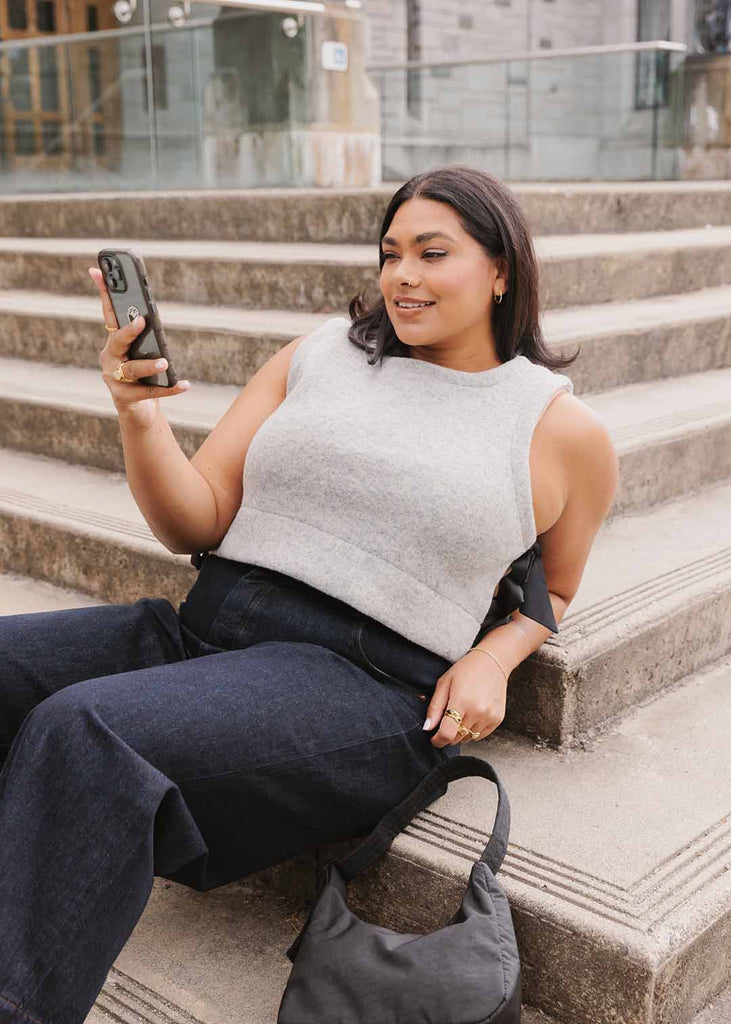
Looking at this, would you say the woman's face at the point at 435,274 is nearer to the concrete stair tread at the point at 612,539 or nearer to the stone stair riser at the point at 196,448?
the concrete stair tread at the point at 612,539

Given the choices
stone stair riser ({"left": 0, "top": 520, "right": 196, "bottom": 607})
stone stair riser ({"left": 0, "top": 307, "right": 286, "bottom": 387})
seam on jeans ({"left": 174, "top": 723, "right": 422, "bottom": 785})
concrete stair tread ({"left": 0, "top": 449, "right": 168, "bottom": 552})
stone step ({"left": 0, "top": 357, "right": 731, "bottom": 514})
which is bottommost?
stone stair riser ({"left": 0, "top": 520, "right": 196, "bottom": 607})

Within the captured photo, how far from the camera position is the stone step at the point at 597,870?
1642 millimetres

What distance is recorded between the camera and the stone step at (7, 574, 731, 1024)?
65.2 inches

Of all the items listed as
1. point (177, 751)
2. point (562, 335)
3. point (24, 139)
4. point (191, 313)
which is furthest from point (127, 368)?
point (24, 139)

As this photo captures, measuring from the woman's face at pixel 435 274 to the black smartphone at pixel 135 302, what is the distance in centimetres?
43

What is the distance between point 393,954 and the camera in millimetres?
1552

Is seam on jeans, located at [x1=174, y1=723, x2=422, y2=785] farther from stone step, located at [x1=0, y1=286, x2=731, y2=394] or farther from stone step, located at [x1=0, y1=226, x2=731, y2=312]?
stone step, located at [x1=0, y1=226, x2=731, y2=312]

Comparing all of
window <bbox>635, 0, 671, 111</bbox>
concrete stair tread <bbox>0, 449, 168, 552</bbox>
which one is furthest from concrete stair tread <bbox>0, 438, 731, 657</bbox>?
window <bbox>635, 0, 671, 111</bbox>

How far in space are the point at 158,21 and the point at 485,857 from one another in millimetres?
6805

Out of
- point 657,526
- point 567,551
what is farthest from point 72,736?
point 657,526

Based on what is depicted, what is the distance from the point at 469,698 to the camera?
6.15 feet

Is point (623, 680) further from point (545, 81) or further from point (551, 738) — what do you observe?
point (545, 81)

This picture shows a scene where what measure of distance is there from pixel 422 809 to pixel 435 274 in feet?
2.94

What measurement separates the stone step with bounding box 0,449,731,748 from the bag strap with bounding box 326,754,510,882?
1.09 ft
